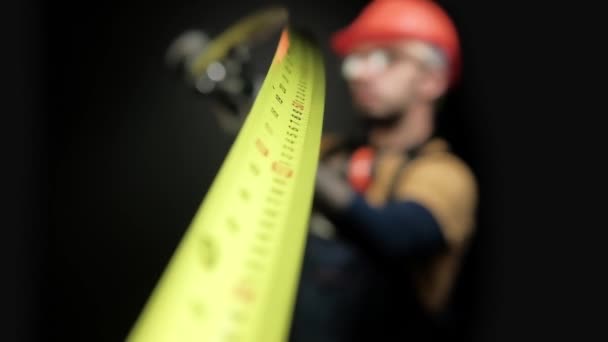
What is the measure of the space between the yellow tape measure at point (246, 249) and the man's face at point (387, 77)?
19.6 inches

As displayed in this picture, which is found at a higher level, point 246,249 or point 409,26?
point 246,249

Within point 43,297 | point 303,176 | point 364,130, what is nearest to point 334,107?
point 364,130

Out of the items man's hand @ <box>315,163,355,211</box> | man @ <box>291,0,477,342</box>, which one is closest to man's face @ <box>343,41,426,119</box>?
man @ <box>291,0,477,342</box>

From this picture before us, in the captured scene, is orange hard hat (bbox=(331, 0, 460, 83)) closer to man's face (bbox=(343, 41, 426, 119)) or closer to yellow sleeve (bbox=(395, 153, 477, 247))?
man's face (bbox=(343, 41, 426, 119))

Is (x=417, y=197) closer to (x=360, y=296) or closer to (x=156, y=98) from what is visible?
(x=360, y=296)

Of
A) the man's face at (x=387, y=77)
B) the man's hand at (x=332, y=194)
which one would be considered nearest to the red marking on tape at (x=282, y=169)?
the man's hand at (x=332, y=194)

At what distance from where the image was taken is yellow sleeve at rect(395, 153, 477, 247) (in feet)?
1.85

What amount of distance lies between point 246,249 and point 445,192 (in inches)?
19.2

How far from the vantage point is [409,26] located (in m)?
0.62

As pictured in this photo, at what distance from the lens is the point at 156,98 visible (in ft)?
2.60

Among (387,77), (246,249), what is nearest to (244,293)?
(246,249)

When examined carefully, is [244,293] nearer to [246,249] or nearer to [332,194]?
[246,249]

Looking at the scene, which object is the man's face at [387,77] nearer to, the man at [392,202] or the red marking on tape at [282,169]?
the man at [392,202]

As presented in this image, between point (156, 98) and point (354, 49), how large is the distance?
355mm
